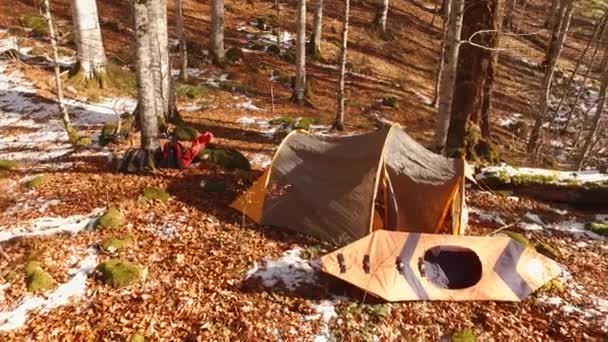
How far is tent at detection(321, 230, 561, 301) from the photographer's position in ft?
24.7

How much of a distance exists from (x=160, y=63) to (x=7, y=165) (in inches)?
182

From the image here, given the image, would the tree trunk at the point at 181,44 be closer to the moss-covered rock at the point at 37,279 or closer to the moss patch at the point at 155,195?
the moss patch at the point at 155,195

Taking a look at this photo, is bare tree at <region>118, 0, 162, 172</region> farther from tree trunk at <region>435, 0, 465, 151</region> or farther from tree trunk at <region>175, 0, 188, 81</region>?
tree trunk at <region>175, 0, 188, 81</region>

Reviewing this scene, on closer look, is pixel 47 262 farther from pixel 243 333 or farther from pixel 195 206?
pixel 243 333

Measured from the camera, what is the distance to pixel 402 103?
2180cm

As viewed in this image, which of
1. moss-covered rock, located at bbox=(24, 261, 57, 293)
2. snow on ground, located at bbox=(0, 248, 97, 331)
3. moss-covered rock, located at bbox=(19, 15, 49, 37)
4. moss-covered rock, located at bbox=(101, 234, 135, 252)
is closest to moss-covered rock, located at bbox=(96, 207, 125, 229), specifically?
moss-covered rock, located at bbox=(101, 234, 135, 252)

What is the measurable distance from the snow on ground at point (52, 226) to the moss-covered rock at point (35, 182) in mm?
1561

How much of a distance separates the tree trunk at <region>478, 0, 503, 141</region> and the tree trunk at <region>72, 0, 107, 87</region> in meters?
11.9

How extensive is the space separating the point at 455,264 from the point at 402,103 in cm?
1447

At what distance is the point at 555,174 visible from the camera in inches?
471

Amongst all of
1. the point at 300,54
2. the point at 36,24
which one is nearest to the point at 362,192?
the point at 300,54

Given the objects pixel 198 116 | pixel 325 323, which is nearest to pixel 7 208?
pixel 325 323

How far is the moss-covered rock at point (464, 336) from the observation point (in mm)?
6973

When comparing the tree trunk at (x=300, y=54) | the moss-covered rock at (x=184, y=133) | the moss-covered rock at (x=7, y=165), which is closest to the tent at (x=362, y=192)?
the moss-covered rock at (x=184, y=133)
